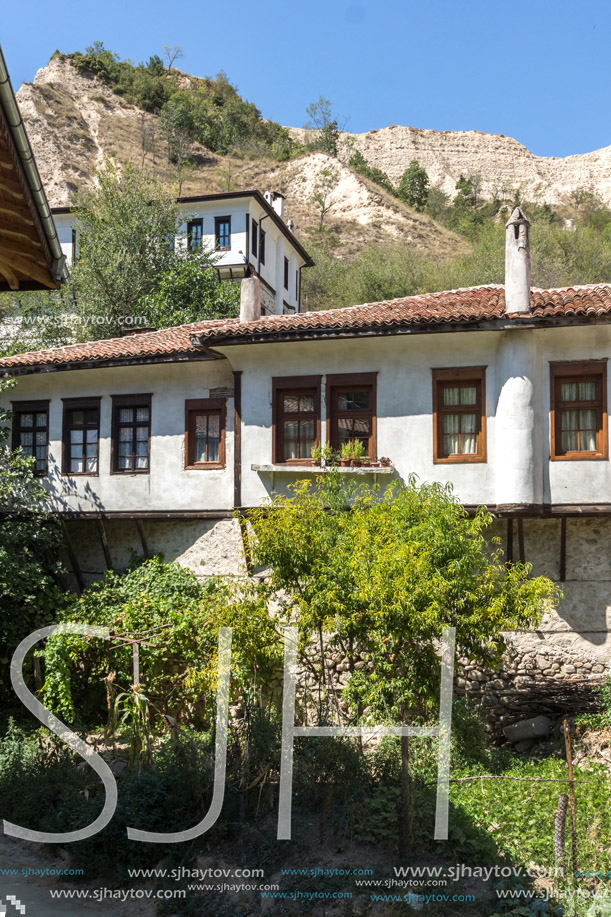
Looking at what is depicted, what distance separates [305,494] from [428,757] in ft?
13.1

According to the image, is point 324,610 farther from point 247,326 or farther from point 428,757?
point 247,326

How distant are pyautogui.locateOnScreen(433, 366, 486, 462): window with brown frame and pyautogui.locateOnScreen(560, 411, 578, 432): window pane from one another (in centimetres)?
115

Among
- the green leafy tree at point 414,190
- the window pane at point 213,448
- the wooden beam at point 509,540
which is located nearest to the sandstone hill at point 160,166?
the green leafy tree at point 414,190

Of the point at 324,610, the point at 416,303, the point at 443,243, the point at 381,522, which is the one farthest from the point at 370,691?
the point at 443,243

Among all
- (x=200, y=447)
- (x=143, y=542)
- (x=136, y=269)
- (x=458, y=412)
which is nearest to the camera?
(x=458, y=412)

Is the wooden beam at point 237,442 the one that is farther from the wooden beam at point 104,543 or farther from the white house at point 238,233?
the white house at point 238,233

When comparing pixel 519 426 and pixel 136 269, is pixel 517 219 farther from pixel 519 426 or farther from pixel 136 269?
pixel 136 269

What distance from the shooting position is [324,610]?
31.3 feet

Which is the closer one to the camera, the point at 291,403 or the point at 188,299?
the point at 291,403

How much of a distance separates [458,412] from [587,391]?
193 centimetres

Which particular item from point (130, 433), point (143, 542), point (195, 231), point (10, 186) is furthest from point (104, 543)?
point (195, 231)

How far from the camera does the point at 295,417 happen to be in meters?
13.6

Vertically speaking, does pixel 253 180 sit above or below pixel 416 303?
above

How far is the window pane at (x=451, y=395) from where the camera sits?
12.9 m
